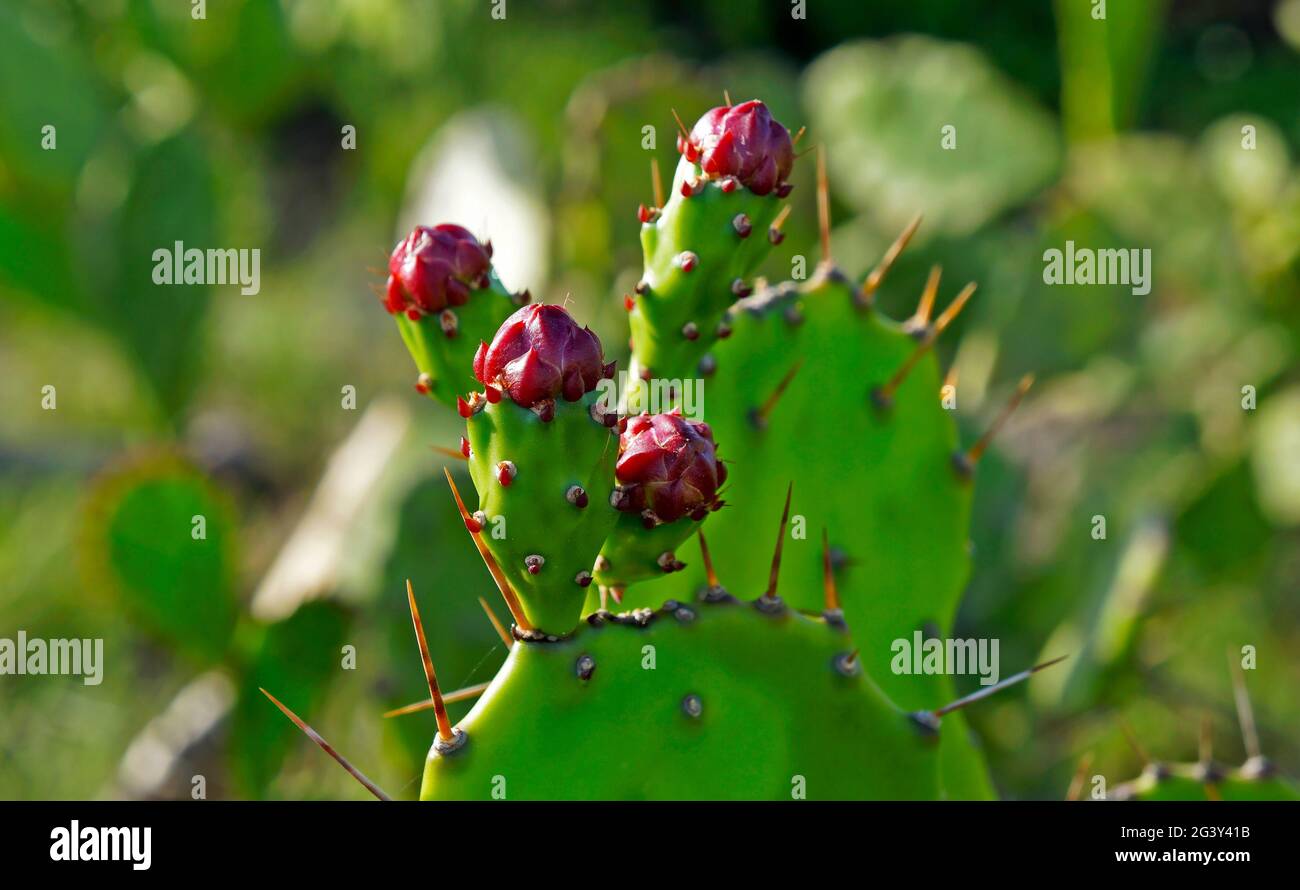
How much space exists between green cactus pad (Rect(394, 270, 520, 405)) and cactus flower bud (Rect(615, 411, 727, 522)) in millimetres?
157

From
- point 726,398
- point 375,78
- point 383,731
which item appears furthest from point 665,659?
point 375,78

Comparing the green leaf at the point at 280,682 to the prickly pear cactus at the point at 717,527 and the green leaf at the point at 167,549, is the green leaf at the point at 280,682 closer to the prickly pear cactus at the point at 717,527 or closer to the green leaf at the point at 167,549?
the green leaf at the point at 167,549

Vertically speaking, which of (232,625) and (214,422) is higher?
(214,422)

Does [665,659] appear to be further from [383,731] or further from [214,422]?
[214,422]

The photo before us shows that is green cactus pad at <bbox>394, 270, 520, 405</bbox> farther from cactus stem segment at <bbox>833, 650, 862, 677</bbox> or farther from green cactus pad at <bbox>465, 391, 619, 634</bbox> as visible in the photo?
cactus stem segment at <bbox>833, 650, 862, 677</bbox>

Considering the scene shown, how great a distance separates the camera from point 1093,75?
3014 mm

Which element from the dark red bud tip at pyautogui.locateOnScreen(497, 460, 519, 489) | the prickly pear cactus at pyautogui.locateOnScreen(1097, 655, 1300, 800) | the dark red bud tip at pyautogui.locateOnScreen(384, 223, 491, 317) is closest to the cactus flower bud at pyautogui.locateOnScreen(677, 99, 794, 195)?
the dark red bud tip at pyautogui.locateOnScreen(384, 223, 491, 317)

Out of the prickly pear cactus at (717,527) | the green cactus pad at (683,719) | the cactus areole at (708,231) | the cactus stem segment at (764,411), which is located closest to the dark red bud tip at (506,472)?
the prickly pear cactus at (717,527)

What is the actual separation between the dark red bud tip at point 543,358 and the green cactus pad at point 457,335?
0.16 metres

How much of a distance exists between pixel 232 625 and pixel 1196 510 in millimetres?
1669

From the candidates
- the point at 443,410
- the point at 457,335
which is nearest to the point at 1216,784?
the point at 457,335

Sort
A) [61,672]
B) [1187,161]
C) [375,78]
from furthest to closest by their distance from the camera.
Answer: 1. [375,78]
2. [1187,161]
3. [61,672]

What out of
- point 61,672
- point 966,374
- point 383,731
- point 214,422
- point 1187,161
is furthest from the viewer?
point 214,422

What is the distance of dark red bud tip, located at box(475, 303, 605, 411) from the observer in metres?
0.75
